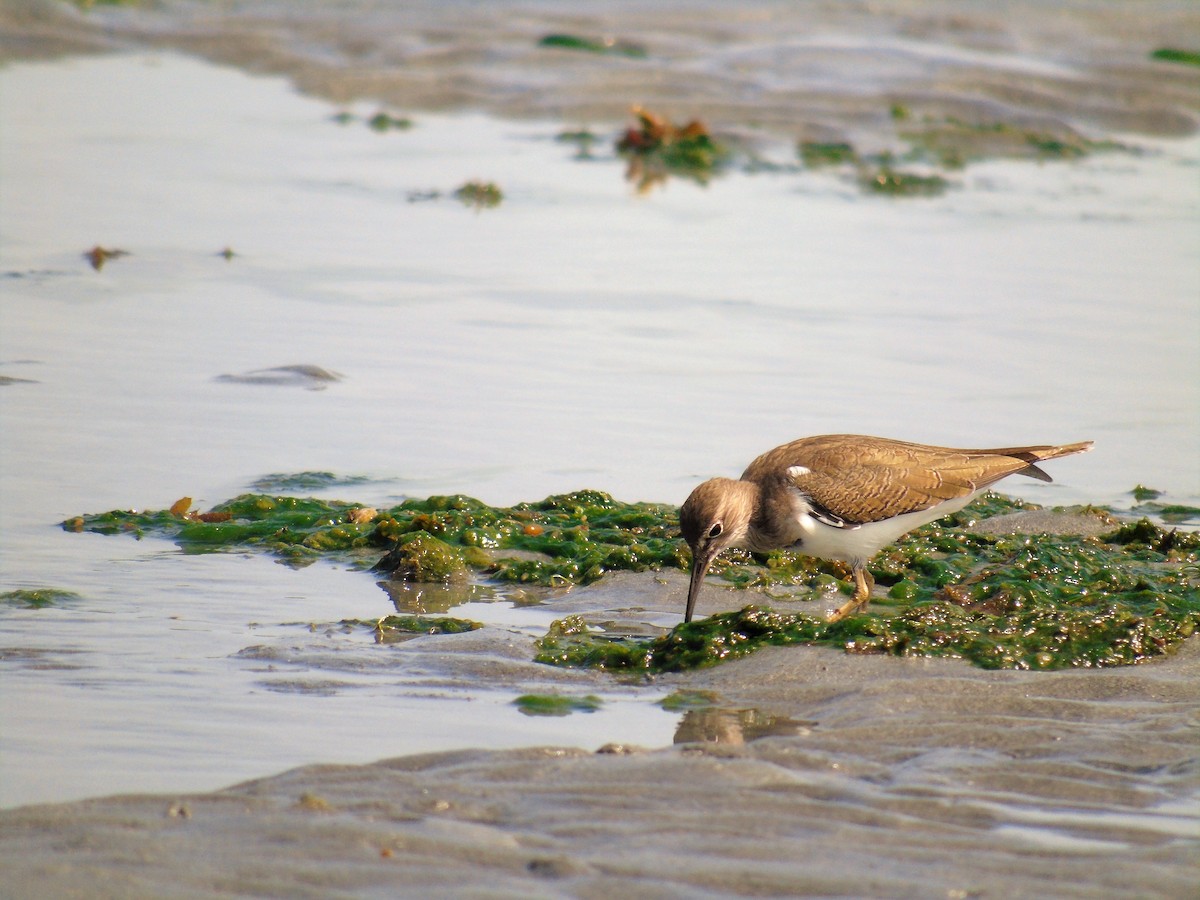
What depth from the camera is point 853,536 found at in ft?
22.0

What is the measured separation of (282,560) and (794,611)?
6.99ft

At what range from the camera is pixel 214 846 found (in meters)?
3.92

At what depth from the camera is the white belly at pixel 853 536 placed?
6.67 metres

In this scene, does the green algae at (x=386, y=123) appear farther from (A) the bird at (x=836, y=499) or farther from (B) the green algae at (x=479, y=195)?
(A) the bird at (x=836, y=499)

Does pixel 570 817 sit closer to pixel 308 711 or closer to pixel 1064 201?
pixel 308 711

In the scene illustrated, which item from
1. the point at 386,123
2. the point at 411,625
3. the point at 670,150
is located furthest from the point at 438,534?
the point at 386,123

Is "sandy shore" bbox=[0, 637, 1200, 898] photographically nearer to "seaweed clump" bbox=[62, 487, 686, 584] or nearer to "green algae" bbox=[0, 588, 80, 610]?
"seaweed clump" bbox=[62, 487, 686, 584]

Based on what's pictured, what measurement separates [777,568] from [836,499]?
653 mm

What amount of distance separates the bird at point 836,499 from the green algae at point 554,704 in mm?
1134

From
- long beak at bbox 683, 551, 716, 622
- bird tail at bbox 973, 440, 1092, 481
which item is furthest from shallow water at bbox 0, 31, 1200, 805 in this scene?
bird tail at bbox 973, 440, 1092, 481

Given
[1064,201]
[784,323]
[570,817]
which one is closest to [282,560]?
[570,817]

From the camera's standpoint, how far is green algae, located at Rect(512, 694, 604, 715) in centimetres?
525

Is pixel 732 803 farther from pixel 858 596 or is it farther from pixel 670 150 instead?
pixel 670 150

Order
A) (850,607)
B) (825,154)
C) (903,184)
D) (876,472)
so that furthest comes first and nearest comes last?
(825,154) < (903,184) < (876,472) < (850,607)
